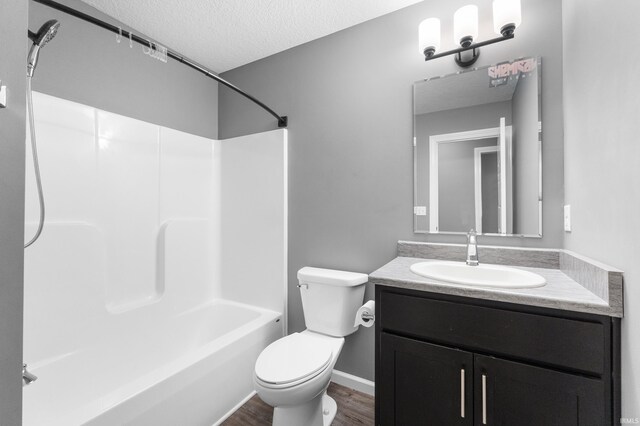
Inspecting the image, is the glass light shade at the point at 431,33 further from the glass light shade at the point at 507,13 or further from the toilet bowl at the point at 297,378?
the toilet bowl at the point at 297,378

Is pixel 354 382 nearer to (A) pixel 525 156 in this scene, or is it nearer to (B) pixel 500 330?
(B) pixel 500 330

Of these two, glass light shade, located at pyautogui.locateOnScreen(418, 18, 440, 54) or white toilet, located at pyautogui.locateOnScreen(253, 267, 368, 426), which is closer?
white toilet, located at pyautogui.locateOnScreen(253, 267, 368, 426)

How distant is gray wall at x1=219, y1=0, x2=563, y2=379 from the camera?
1421 millimetres

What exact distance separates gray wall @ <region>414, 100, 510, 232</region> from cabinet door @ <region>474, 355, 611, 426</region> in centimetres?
79

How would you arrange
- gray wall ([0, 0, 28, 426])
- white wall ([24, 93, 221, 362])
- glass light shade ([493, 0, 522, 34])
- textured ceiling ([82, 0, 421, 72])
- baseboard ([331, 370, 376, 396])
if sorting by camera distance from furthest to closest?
baseboard ([331, 370, 376, 396]), textured ceiling ([82, 0, 421, 72]), white wall ([24, 93, 221, 362]), glass light shade ([493, 0, 522, 34]), gray wall ([0, 0, 28, 426])

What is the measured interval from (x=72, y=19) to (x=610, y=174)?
2.72 metres

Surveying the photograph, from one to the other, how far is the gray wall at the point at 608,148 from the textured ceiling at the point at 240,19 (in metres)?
1.00

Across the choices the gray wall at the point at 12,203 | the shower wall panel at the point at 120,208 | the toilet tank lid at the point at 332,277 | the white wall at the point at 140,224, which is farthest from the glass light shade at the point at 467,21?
the shower wall panel at the point at 120,208

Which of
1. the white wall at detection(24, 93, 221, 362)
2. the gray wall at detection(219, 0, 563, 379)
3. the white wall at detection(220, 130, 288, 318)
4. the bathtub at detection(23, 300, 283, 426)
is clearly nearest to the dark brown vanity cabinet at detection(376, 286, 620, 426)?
the gray wall at detection(219, 0, 563, 379)

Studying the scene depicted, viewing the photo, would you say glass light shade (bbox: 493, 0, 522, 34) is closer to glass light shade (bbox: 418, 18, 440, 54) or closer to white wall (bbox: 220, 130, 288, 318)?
glass light shade (bbox: 418, 18, 440, 54)

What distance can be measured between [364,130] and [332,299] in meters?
1.13

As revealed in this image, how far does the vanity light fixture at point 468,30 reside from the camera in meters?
1.37

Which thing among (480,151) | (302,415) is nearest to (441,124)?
(480,151)

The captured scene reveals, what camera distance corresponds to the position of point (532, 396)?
3.13 ft
